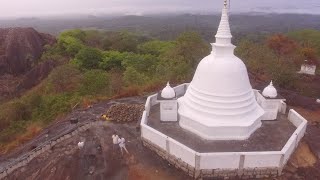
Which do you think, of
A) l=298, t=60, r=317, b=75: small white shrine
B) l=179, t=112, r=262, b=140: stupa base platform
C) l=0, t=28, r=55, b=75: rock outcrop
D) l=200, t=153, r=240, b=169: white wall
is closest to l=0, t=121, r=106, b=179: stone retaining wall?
l=179, t=112, r=262, b=140: stupa base platform

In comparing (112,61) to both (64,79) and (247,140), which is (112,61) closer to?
(64,79)

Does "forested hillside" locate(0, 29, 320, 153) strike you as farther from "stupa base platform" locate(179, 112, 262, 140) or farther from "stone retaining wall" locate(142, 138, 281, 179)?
"stone retaining wall" locate(142, 138, 281, 179)

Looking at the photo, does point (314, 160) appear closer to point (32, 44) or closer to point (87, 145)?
point (87, 145)

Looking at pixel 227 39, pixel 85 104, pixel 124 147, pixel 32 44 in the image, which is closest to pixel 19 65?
pixel 32 44

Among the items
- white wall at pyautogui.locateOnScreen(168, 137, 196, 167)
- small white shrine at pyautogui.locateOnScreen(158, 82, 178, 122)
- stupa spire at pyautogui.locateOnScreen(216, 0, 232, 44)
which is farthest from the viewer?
small white shrine at pyautogui.locateOnScreen(158, 82, 178, 122)

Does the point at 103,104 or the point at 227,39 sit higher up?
the point at 227,39

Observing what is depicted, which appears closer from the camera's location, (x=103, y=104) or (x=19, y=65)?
(x=103, y=104)

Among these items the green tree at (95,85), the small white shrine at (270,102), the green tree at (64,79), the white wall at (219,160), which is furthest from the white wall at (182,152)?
the green tree at (64,79)
